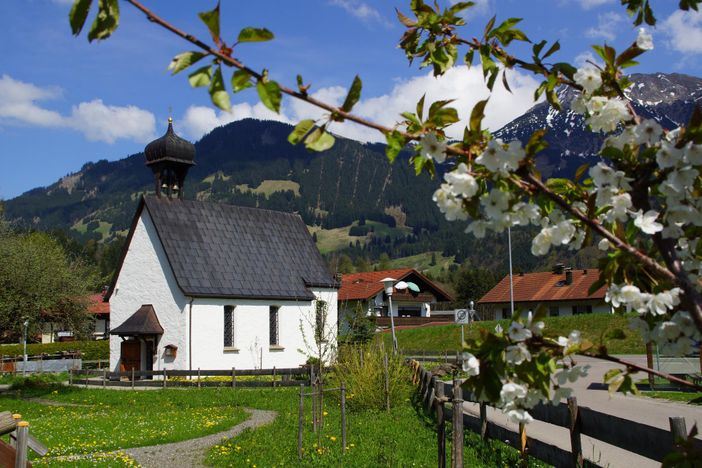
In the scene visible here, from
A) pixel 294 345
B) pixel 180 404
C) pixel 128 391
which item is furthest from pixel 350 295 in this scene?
pixel 180 404

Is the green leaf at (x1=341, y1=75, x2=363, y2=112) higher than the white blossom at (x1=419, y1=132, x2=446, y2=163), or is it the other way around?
the green leaf at (x1=341, y1=75, x2=363, y2=112)

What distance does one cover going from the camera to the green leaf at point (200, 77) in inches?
78.6

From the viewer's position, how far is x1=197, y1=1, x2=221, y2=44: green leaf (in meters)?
2.01

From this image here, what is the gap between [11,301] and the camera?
3353 cm

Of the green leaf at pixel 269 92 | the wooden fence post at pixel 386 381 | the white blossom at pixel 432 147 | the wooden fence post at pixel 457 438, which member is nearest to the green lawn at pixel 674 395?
the wooden fence post at pixel 386 381

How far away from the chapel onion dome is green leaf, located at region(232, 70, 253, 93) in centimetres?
3326

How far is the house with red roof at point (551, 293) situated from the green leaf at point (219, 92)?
6057cm

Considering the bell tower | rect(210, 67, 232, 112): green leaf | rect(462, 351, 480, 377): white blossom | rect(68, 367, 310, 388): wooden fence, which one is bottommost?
rect(68, 367, 310, 388): wooden fence

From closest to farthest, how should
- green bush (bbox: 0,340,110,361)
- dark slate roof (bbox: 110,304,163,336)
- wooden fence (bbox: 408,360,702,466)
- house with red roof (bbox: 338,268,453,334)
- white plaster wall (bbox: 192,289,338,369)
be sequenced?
wooden fence (bbox: 408,360,702,466)
dark slate roof (bbox: 110,304,163,336)
white plaster wall (bbox: 192,289,338,369)
green bush (bbox: 0,340,110,361)
house with red roof (bbox: 338,268,453,334)

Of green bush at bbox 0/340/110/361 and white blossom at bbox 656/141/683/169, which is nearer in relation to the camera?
white blossom at bbox 656/141/683/169

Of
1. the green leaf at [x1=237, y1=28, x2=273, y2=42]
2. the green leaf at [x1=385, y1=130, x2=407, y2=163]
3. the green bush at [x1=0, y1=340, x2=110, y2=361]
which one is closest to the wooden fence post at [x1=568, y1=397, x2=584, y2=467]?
the green leaf at [x1=385, y1=130, x2=407, y2=163]

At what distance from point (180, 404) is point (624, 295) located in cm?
2139

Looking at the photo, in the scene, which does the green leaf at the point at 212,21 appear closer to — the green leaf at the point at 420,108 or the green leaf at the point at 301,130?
the green leaf at the point at 301,130

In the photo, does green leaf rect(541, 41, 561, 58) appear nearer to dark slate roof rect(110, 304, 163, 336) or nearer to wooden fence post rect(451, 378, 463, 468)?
wooden fence post rect(451, 378, 463, 468)
